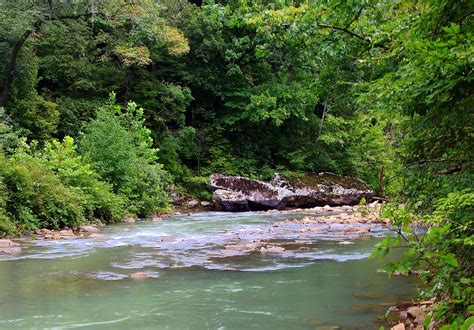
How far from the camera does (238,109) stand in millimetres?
27469

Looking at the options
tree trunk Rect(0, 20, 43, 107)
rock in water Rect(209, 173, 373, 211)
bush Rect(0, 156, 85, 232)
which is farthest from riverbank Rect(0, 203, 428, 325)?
tree trunk Rect(0, 20, 43, 107)

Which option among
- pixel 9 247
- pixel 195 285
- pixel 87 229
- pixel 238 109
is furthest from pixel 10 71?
pixel 195 285

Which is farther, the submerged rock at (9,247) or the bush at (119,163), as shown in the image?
the bush at (119,163)

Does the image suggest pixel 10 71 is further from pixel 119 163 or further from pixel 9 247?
pixel 9 247

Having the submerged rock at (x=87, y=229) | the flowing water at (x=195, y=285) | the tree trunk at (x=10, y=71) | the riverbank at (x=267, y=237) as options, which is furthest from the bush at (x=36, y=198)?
the tree trunk at (x=10, y=71)

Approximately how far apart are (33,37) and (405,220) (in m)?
21.8

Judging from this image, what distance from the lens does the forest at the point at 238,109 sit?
332 centimetres

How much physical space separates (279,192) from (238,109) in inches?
303

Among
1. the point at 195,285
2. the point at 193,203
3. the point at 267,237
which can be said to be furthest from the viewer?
the point at 193,203

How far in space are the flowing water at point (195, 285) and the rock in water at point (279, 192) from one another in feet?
32.8

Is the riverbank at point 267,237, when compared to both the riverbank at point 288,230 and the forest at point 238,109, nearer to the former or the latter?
the riverbank at point 288,230

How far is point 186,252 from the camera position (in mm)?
9055

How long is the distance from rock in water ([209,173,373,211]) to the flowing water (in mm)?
9999

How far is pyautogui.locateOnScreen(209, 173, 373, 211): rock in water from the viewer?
67.7 feet
